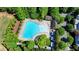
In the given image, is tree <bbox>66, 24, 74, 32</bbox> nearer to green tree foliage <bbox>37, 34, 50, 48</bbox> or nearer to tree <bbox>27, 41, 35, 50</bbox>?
green tree foliage <bbox>37, 34, 50, 48</bbox>

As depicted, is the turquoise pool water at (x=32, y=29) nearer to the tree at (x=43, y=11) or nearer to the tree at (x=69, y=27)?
the tree at (x=43, y=11)

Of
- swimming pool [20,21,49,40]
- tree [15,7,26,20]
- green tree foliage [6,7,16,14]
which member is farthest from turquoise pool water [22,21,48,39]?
green tree foliage [6,7,16,14]

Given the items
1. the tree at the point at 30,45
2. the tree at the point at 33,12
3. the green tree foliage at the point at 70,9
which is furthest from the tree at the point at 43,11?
the tree at the point at 30,45

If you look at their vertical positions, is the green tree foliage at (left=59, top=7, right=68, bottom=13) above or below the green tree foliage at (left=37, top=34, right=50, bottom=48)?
above

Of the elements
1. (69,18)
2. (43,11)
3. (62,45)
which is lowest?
(62,45)

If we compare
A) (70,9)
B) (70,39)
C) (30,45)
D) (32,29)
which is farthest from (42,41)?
(70,9)

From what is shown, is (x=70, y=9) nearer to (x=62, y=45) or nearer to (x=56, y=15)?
(x=56, y=15)
